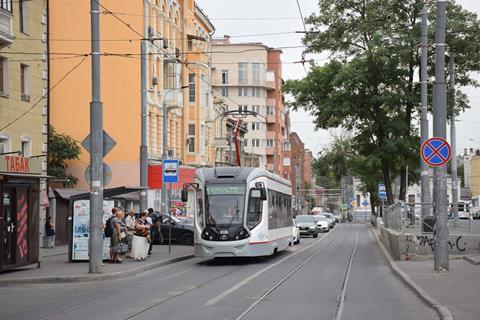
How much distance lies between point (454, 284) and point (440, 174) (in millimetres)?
3923

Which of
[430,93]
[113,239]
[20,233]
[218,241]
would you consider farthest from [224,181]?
[430,93]

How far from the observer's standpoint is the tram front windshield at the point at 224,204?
24266 mm

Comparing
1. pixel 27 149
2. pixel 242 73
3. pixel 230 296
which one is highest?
pixel 242 73

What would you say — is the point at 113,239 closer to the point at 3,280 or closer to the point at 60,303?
the point at 3,280

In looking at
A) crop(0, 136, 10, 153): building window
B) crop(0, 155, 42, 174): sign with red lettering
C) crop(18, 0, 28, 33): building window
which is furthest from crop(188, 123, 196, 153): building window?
crop(0, 155, 42, 174): sign with red lettering

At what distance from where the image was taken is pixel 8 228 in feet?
67.9

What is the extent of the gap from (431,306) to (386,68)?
960 inches

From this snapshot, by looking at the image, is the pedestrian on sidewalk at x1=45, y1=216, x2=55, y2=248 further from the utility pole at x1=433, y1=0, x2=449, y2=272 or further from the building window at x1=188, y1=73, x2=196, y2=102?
the building window at x1=188, y1=73, x2=196, y2=102

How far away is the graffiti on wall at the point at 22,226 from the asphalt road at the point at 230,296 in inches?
121

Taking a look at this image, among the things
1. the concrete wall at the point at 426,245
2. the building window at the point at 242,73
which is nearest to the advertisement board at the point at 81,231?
the concrete wall at the point at 426,245

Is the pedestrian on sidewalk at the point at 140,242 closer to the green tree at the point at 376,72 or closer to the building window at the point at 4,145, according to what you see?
the building window at the point at 4,145

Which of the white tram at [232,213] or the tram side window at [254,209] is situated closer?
the white tram at [232,213]

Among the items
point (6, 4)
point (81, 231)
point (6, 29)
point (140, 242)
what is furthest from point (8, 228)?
point (6, 4)

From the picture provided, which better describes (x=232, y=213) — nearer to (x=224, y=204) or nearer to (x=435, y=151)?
(x=224, y=204)
